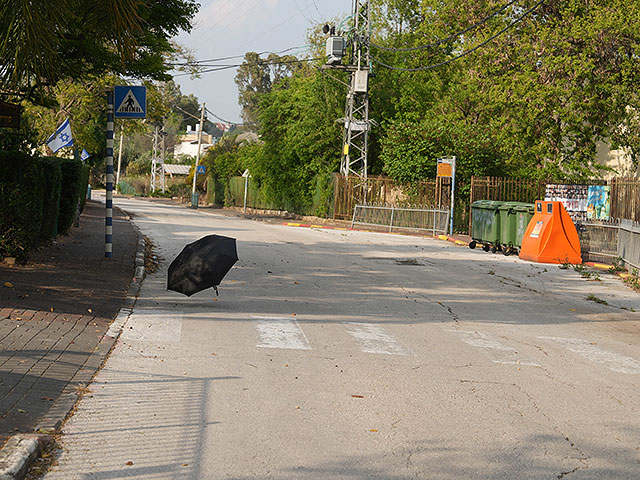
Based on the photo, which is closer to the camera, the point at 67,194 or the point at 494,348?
the point at 494,348

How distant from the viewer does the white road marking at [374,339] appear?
29.4 ft

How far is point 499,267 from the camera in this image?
19250mm

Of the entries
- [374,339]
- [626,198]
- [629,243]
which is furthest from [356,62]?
[374,339]

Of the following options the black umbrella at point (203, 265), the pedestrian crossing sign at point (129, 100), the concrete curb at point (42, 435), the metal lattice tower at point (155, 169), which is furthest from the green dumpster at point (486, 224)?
the metal lattice tower at point (155, 169)

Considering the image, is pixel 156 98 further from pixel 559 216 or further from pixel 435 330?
pixel 435 330

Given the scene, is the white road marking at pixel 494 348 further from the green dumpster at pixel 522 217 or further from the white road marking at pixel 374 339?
the green dumpster at pixel 522 217

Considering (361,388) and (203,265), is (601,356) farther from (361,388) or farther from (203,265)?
(203,265)

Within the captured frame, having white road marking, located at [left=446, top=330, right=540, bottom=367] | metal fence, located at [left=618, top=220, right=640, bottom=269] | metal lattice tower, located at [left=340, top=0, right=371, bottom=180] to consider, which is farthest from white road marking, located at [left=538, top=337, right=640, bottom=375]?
metal lattice tower, located at [left=340, top=0, right=371, bottom=180]

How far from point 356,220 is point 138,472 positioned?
110ft

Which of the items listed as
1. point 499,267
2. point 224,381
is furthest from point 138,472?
point 499,267

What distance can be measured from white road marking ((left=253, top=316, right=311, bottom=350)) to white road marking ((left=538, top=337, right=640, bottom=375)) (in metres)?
3.19

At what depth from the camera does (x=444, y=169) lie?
3262 centimetres

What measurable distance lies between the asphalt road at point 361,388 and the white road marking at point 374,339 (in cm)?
3

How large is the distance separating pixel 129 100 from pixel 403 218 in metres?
21.3
